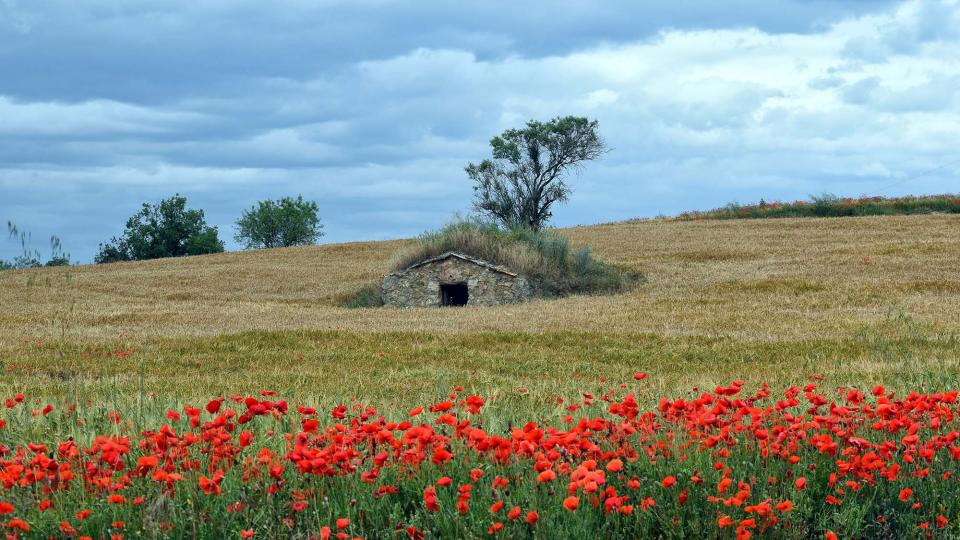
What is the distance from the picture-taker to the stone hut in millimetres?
30359

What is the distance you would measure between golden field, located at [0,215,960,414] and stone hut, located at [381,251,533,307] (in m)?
2.48

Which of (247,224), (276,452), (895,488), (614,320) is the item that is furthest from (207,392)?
(247,224)

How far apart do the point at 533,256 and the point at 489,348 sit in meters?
14.2

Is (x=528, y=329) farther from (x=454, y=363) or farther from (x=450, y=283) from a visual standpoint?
(x=450, y=283)

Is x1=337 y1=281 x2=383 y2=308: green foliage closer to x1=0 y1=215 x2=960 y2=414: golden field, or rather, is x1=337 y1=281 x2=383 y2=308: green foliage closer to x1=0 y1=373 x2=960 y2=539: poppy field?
x1=0 y1=215 x2=960 y2=414: golden field

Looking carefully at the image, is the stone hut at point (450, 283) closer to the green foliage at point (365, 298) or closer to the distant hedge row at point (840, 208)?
the green foliage at point (365, 298)

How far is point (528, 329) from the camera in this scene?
20.3 m

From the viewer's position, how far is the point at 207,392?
470 inches

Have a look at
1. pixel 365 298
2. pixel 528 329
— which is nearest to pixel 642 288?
pixel 365 298

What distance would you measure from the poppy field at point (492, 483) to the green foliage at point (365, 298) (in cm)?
2575

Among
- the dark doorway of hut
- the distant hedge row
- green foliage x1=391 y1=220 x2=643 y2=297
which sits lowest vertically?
the dark doorway of hut

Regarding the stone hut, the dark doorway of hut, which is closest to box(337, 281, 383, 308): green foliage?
the stone hut

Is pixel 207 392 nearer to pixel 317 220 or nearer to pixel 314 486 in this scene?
pixel 314 486

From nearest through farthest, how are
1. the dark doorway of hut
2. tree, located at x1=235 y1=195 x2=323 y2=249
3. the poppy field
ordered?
1. the poppy field
2. the dark doorway of hut
3. tree, located at x1=235 y1=195 x2=323 y2=249
